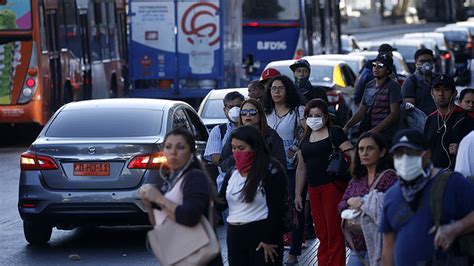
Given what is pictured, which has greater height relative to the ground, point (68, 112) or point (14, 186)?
point (68, 112)

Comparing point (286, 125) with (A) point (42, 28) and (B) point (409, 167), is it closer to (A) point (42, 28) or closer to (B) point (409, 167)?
(B) point (409, 167)

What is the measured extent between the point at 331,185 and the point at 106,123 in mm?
3094

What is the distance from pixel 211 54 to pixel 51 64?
514 centimetres

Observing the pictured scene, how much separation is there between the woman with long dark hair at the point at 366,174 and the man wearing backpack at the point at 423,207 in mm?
1280

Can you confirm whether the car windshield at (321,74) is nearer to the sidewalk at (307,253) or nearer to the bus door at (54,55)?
the bus door at (54,55)

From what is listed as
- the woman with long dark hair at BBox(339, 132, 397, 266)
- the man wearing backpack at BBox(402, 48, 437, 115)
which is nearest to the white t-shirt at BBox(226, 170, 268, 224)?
the woman with long dark hair at BBox(339, 132, 397, 266)

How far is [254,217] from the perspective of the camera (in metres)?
8.20

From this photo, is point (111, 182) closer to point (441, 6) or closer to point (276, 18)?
point (276, 18)

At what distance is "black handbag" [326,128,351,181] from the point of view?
10570mm

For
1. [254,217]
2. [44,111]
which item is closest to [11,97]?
[44,111]

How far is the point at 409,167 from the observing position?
682cm

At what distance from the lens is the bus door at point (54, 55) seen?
25.5 meters

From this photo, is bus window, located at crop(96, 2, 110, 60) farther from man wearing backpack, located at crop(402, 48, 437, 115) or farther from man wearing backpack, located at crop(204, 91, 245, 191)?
man wearing backpack, located at crop(204, 91, 245, 191)

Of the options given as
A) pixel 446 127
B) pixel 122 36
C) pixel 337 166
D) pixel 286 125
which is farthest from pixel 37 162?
pixel 122 36
